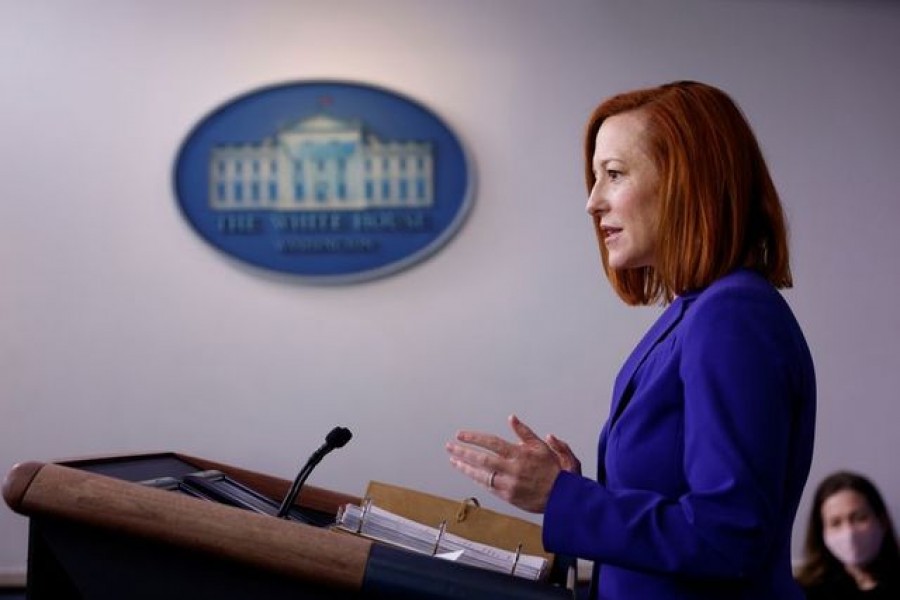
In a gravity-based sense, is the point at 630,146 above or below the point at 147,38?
below

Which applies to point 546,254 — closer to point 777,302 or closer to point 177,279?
point 177,279

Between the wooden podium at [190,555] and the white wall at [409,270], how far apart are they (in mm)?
1908

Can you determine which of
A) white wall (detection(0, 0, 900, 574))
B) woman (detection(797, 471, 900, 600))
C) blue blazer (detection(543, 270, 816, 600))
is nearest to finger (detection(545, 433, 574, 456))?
blue blazer (detection(543, 270, 816, 600))

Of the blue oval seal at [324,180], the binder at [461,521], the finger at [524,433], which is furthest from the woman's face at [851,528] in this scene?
the finger at [524,433]

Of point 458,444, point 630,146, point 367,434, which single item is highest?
point 630,146

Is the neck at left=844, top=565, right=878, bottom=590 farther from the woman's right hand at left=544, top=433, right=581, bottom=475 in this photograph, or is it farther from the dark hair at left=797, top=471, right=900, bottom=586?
the woman's right hand at left=544, top=433, right=581, bottom=475

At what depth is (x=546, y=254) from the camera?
2959mm

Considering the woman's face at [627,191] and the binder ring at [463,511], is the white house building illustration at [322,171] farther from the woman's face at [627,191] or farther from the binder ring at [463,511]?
the woman's face at [627,191]

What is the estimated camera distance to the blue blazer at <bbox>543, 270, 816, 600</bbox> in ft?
2.93

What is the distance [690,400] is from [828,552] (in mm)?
1842

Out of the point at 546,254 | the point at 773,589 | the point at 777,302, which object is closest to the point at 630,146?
the point at 777,302

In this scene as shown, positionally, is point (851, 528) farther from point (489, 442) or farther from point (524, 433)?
point (489, 442)

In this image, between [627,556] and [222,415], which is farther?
[222,415]

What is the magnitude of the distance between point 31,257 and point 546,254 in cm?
163
